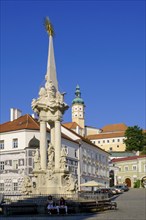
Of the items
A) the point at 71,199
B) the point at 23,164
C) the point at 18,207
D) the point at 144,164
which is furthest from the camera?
the point at 144,164

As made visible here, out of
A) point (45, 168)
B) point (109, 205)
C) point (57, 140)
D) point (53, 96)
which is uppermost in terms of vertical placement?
point (53, 96)

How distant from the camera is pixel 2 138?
1929 inches

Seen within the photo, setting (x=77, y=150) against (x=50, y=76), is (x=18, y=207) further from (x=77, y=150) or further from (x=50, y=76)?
(x=77, y=150)

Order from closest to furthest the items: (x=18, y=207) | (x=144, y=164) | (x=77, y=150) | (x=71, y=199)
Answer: (x=18, y=207) → (x=71, y=199) → (x=77, y=150) → (x=144, y=164)

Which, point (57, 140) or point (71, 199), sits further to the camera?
point (57, 140)

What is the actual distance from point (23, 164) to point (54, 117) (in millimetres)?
21042

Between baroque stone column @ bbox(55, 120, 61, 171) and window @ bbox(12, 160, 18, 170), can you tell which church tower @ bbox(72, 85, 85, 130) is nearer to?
window @ bbox(12, 160, 18, 170)

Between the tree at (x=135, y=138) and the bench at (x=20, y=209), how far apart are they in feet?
263

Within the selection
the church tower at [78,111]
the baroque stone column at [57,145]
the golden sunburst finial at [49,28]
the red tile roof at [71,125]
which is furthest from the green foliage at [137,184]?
the church tower at [78,111]

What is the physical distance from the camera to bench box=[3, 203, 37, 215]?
68.7 feet

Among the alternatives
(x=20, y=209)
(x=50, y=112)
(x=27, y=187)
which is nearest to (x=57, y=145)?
(x=50, y=112)

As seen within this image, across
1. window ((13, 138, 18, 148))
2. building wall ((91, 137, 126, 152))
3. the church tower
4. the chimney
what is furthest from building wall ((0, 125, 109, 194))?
the church tower

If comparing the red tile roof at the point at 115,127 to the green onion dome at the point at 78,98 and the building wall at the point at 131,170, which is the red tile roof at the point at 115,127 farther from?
the building wall at the point at 131,170

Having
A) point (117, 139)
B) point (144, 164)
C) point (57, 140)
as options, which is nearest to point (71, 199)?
point (57, 140)
